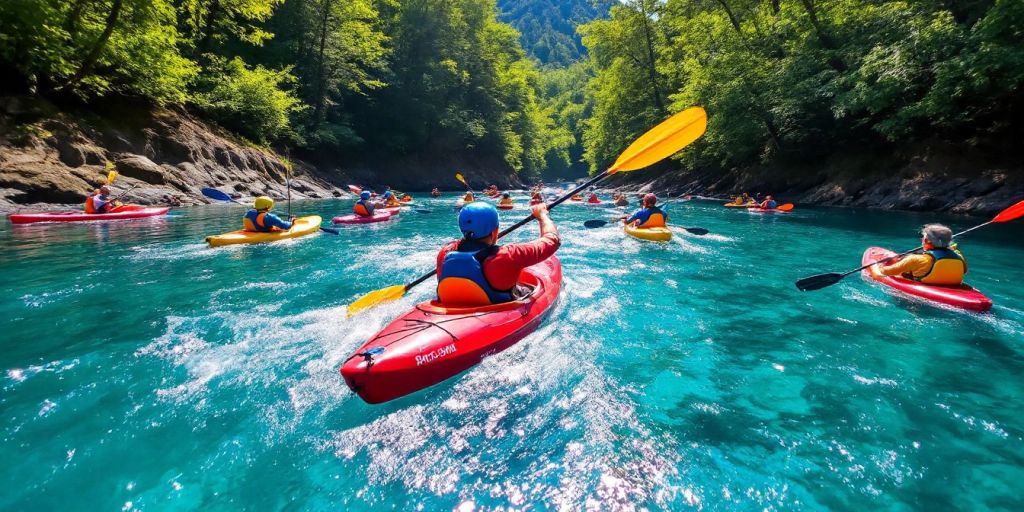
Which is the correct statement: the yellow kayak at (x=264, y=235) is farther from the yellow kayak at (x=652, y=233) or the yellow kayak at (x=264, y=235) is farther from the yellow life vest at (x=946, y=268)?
the yellow life vest at (x=946, y=268)

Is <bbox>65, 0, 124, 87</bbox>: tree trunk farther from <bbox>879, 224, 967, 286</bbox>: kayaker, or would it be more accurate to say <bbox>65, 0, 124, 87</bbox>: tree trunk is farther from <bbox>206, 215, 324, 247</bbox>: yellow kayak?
<bbox>879, 224, 967, 286</bbox>: kayaker

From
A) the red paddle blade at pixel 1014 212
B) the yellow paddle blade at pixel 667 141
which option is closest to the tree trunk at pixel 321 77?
the yellow paddle blade at pixel 667 141

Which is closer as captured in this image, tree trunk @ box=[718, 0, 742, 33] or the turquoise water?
the turquoise water

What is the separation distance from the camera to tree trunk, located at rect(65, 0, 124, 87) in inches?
511

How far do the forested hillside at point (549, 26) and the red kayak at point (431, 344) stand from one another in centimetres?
14630

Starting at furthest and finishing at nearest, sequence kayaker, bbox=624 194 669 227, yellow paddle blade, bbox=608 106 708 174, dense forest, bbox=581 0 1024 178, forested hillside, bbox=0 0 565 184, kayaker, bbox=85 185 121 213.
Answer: forested hillside, bbox=0 0 565 184
dense forest, bbox=581 0 1024 178
kayaker, bbox=85 185 121 213
kayaker, bbox=624 194 669 227
yellow paddle blade, bbox=608 106 708 174

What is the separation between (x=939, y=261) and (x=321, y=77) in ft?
96.0

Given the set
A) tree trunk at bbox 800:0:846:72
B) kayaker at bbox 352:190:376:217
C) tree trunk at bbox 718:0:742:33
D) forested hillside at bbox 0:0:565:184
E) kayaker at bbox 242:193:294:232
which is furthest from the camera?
tree trunk at bbox 718:0:742:33

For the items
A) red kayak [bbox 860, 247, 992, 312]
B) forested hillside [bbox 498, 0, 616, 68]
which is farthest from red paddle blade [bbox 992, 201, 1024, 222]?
forested hillside [bbox 498, 0, 616, 68]

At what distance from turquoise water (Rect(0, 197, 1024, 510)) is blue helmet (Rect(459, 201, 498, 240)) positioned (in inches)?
43.9

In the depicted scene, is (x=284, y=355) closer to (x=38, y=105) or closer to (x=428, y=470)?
(x=428, y=470)

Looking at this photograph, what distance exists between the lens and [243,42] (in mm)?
25109

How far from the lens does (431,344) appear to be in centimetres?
338

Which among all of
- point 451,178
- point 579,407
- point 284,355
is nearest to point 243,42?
point 451,178
